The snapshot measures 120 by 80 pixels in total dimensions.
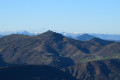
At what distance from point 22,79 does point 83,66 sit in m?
70.6

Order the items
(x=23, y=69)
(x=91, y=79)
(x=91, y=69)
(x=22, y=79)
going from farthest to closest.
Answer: (x=91, y=69)
(x=91, y=79)
(x=23, y=69)
(x=22, y=79)

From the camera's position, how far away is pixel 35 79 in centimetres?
14350

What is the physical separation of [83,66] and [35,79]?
209 feet

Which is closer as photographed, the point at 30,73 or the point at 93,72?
the point at 30,73

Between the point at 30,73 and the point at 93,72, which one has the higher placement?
the point at 30,73

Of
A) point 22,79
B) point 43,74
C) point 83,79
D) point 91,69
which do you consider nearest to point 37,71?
point 43,74

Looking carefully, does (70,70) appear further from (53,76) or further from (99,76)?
(53,76)

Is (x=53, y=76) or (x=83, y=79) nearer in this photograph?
(x=53, y=76)

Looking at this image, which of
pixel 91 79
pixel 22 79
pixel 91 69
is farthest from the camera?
pixel 91 69

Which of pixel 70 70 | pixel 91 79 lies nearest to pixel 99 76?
pixel 91 79

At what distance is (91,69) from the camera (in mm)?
196125

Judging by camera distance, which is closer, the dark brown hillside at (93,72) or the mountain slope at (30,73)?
the mountain slope at (30,73)

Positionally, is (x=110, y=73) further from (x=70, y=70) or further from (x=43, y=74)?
(x=43, y=74)

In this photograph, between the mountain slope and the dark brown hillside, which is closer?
the mountain slope
